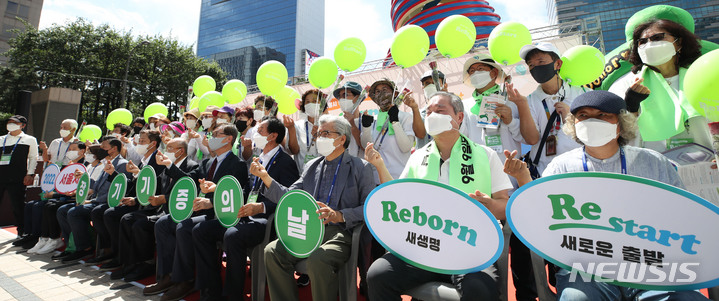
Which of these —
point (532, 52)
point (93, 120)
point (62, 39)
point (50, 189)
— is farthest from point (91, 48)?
point (532, 52)

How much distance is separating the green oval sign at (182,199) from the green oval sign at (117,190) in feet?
4.09

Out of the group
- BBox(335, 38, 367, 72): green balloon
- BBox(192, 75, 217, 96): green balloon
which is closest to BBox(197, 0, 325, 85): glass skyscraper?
BBox(192, 75, 217, 96): green balloon

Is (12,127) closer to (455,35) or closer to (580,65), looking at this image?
(455,35)

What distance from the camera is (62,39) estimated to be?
20453mm

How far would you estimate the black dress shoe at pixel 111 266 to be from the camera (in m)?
3.82

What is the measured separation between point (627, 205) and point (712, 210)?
224 mm

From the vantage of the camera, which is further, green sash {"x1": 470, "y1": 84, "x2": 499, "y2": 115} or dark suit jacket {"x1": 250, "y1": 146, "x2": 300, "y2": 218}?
dark suit jacket {"x1": 250, "y1": 146, "x2": 300, "y2": 218}

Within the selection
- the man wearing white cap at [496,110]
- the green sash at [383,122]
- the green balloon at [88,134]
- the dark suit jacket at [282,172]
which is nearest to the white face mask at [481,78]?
the man wearing white cap at [496,110]

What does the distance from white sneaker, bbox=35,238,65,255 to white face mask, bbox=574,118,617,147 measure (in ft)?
21.1

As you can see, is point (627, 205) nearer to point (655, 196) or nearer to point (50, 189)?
point (655, 196)

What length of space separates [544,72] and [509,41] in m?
0.75

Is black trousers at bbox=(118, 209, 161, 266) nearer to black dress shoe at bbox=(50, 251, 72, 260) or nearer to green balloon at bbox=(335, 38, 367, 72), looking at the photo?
black dress shoe at bbox=(50, 251, 72, 260)

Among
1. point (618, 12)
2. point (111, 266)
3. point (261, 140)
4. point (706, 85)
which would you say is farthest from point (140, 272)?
point (618, 12)

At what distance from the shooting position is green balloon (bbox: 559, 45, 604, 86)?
2.65 m
